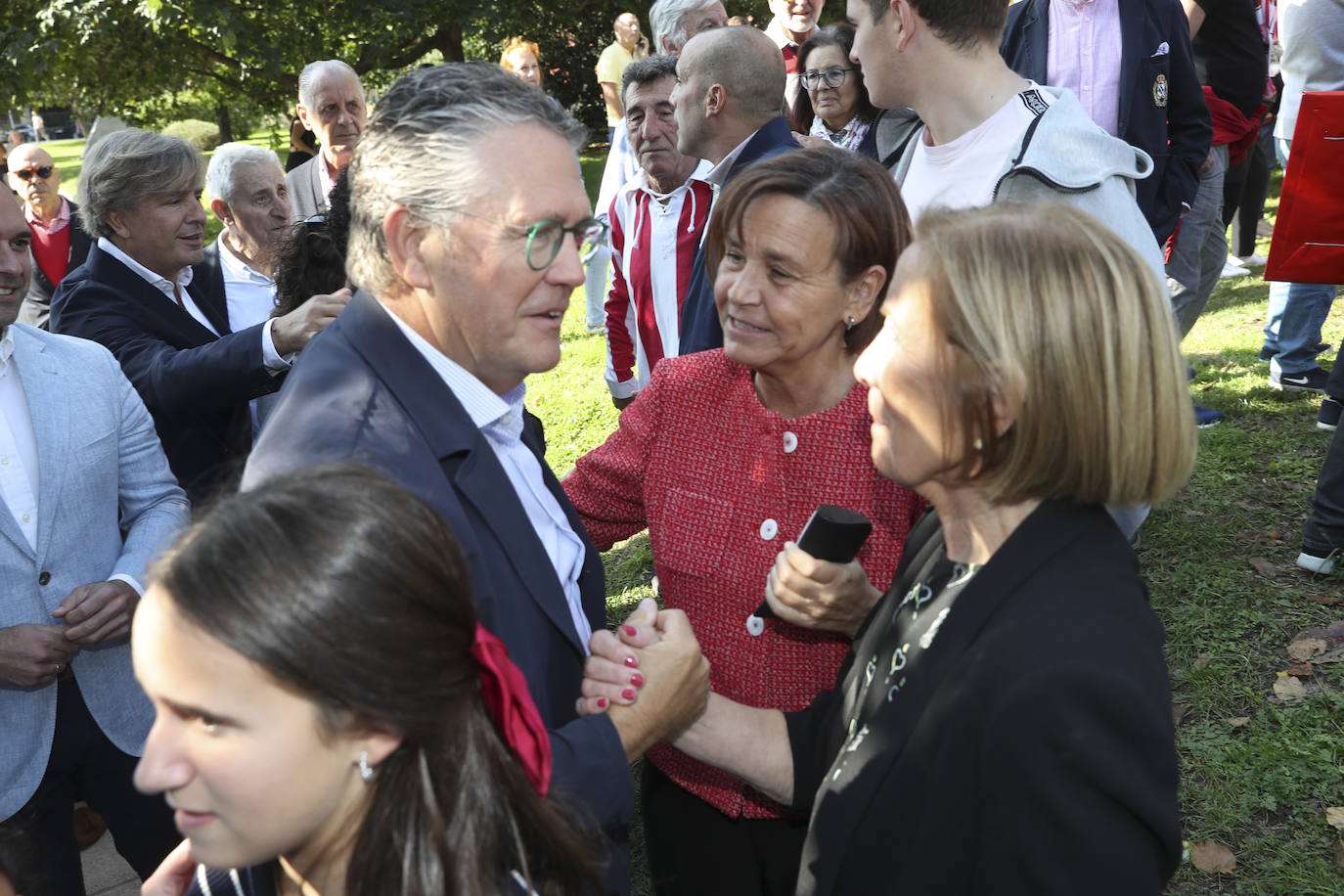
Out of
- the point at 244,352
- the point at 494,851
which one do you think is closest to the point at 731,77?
the point at 244,352

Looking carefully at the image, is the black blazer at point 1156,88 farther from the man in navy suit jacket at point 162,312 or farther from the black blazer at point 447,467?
the black blazer at point 447,467

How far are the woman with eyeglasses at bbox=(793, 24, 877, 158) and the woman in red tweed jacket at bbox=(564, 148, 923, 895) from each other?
3.79 m

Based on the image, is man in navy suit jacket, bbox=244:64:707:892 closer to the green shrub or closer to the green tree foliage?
the green tree foliage

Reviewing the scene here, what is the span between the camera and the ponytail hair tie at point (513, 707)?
4.51ft

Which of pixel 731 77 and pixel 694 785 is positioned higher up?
pixel 731 77

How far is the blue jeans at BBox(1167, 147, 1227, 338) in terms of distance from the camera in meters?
5.54

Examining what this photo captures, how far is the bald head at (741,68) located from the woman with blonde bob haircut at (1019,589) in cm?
277

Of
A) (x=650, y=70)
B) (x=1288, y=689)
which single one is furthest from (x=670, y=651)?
(x=650, y=70)

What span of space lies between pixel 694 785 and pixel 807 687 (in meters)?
0.36

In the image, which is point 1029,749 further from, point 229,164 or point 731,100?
point 229,164

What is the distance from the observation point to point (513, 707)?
138 cm

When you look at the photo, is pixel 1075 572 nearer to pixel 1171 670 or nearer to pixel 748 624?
pixel 748 624

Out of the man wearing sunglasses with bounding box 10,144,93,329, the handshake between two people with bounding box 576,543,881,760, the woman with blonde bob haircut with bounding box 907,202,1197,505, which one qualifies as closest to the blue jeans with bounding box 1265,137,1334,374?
the handshake between two people with bounding box 576,543,881,760

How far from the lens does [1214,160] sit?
562cm
